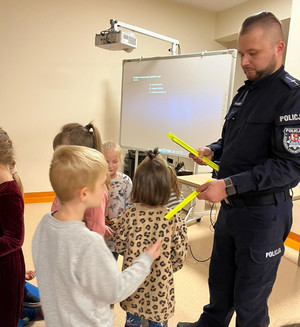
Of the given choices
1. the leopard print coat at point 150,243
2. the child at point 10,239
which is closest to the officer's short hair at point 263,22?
the leopard print coat at point 150,243

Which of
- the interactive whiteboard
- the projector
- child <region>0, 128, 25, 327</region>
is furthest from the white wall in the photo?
child <region>0, 128, 25, 327</region>

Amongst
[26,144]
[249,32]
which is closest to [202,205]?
[26,144]

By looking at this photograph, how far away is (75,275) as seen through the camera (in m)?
0.80

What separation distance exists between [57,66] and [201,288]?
3.40m

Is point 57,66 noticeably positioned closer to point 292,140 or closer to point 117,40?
point 117,40

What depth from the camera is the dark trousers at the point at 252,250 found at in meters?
1.25

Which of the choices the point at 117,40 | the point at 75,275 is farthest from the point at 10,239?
the point at 117,40

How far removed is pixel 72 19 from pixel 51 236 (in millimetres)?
3891

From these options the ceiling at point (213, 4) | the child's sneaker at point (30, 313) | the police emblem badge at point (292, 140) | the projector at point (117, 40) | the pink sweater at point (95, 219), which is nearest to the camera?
the police emblem badge at point (292, 140)

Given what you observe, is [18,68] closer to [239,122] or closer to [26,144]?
[26,144]

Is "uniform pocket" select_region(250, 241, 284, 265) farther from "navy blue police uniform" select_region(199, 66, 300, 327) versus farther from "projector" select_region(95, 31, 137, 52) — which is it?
"projector" select_region(95, 31, 137, 52)

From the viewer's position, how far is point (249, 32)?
1.18 meters

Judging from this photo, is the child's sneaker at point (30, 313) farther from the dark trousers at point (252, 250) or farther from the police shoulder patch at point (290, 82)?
the police shoulder patch at point (290, 82)

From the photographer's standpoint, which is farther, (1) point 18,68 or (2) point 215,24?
(2) point 215,24
